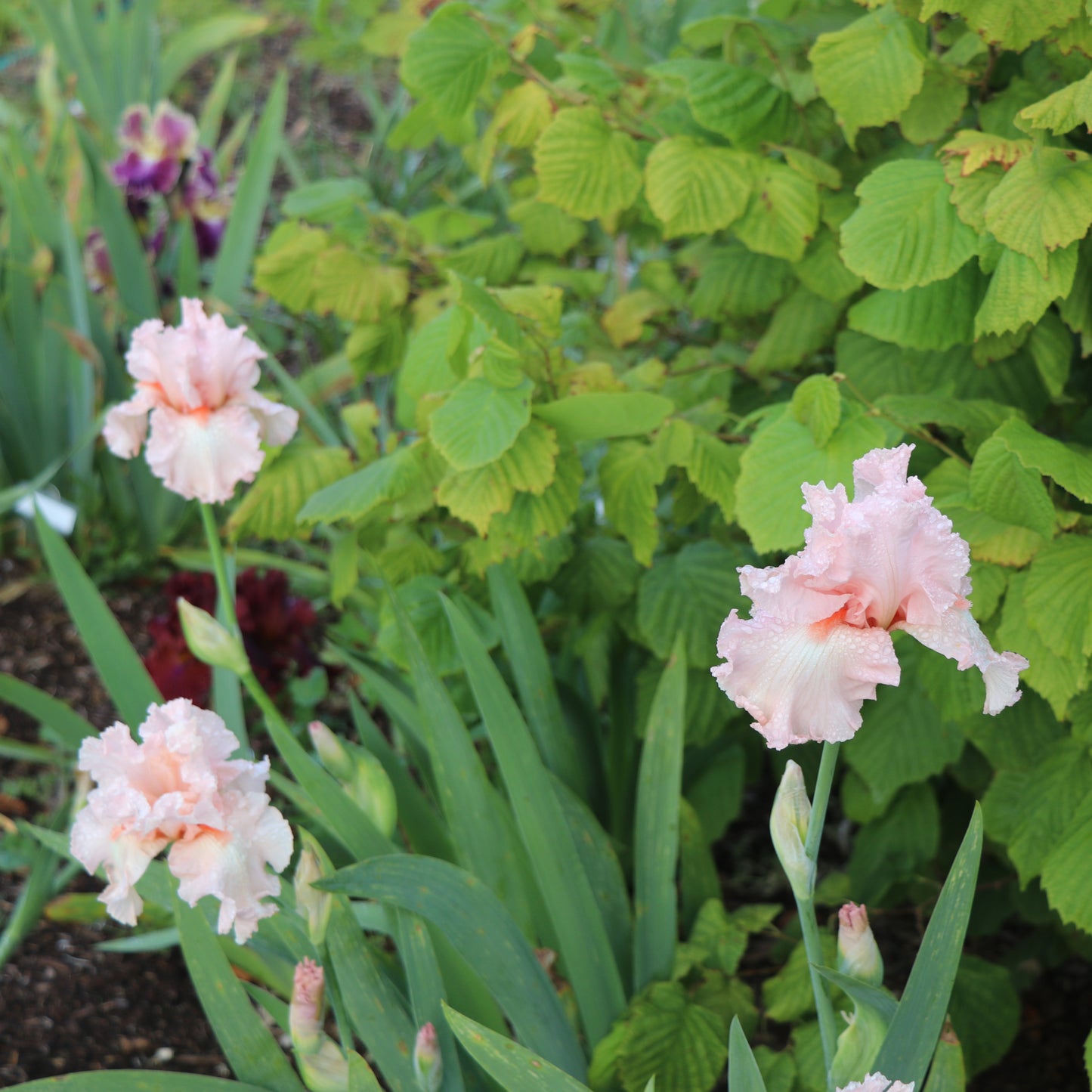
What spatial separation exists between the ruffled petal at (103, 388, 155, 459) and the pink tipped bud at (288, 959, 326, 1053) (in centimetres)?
56

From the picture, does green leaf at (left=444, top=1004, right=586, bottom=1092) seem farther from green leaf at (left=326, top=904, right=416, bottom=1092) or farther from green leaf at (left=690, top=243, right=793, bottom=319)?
green leaf at (left=690, top=243, right=793, bottom=319)

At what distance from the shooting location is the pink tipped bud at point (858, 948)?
0.87 m

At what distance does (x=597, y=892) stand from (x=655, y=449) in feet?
1.69

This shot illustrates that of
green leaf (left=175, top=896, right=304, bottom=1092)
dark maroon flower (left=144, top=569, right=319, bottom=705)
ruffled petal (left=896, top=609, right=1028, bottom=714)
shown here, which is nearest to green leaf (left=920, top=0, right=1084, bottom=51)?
ruffled petal (left=896, top=609, right=1028, bottom=714)

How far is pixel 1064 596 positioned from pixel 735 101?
59cm

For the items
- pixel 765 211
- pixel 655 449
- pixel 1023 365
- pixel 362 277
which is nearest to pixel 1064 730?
pixel 1023 365

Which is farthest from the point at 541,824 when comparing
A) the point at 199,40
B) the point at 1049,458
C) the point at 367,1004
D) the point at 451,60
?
the point at 199,40

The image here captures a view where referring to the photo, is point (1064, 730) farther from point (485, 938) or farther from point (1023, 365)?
point (485, 938)

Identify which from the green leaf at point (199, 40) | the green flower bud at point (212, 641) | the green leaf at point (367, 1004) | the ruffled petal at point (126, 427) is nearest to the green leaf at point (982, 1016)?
the green leaf at point (367, 1004)

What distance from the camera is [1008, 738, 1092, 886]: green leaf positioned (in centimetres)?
116

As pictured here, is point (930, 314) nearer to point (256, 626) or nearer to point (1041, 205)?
point (1041, 205)

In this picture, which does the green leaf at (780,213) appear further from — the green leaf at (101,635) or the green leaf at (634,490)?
the green leaf at (101,635)

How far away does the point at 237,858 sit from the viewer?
0.95 m

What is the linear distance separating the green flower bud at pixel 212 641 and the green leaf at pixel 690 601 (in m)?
0.46
